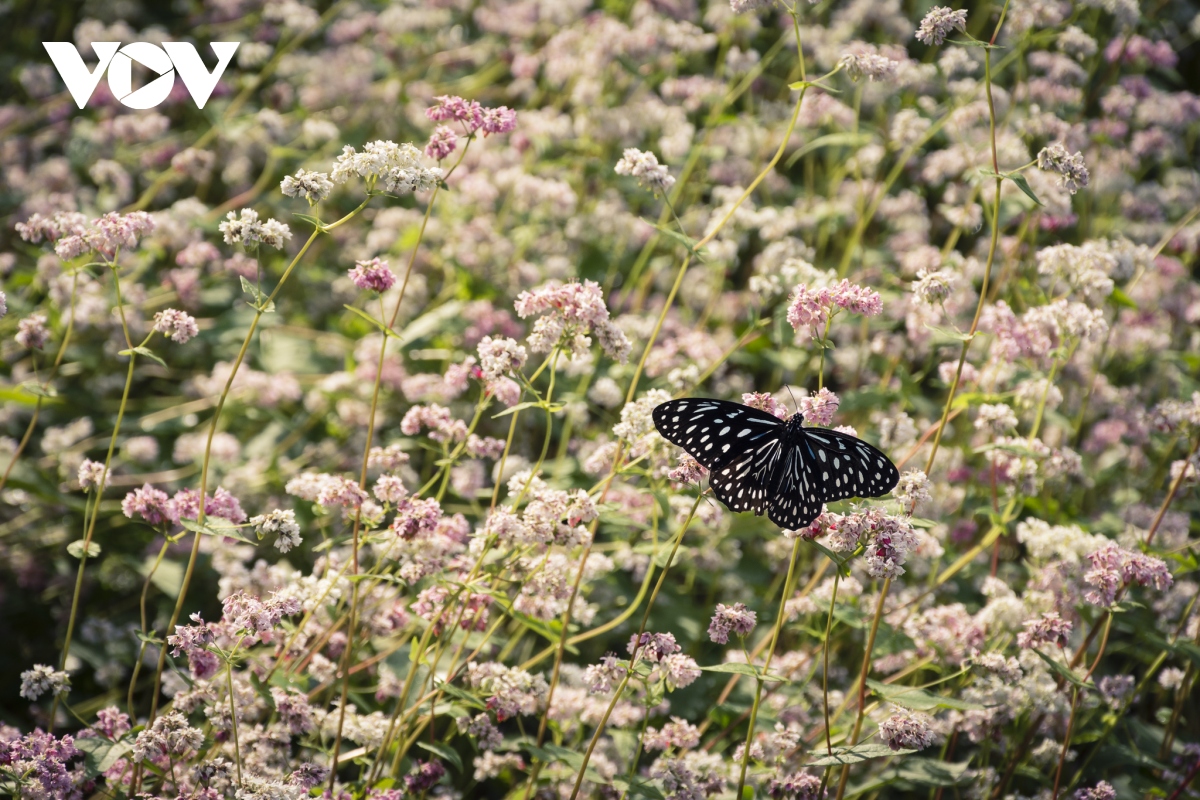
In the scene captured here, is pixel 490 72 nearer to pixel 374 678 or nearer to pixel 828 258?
pixel 828 258

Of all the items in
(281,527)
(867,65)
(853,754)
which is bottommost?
(853,754)

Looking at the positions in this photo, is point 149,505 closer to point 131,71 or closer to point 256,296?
point 256,296

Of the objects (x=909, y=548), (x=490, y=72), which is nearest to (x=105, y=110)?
(x=490, y=72)

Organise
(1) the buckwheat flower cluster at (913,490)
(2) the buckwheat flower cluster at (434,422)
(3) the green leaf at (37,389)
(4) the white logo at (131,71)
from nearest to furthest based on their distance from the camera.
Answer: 1. (1) the buckwheat flower cluster at (913,490)
2. (3) the green leaf at (37,389)
3. (2) the buckwheat flower cluster at (434,422)
4. (4) the white logo at (131,71)

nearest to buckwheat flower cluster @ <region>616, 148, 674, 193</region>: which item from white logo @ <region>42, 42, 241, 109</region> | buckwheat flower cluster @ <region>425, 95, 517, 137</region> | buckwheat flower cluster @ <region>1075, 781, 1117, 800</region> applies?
buckwheat flower cluster @ <region>425, 95, 517, 137</region>

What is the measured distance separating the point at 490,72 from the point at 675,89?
186 cm

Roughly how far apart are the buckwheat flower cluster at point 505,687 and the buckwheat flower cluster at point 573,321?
51.0 inches

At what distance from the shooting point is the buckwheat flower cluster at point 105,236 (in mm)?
3877

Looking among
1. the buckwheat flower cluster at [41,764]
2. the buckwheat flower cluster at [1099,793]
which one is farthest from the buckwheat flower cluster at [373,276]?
the buckwheat flower cluster at [1099,793]

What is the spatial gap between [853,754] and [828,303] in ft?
5.40

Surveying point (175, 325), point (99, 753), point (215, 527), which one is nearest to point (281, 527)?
point (215, 527)

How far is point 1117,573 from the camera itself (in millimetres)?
4125

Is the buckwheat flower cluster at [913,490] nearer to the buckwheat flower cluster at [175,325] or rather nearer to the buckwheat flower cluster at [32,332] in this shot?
the buckwheat flower cluster at [175,325]

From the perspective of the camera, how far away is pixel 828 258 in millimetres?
7875
